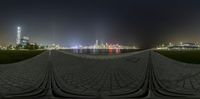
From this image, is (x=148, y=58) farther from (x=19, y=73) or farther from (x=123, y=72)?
(x=19, y=73)

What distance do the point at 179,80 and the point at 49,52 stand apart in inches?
192

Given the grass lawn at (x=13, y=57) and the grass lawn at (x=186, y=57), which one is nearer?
the grass lawn at (x=13, y=57)

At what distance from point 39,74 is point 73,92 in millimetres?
3193

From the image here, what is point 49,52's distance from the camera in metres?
8.36

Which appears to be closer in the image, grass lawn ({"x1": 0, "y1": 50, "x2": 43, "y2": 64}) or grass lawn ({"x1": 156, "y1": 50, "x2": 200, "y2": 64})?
grass lawn ({"x1": 0, "y1": 50, "x2": 43, "y2": 64})

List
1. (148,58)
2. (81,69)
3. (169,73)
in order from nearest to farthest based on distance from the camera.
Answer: (148,58) → (169,73) → (81,69)

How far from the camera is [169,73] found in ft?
34.0

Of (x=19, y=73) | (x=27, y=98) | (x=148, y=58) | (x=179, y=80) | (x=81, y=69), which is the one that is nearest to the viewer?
(x=27, y=98)

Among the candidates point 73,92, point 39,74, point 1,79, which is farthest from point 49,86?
point 1,79

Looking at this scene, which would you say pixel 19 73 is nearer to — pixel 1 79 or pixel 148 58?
pixel 1 79

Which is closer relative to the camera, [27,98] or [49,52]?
[27,98]

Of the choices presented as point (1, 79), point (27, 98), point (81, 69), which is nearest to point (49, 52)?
point (27, 98)

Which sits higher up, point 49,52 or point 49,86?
point 49,52

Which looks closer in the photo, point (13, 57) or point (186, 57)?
point (13, 57)
